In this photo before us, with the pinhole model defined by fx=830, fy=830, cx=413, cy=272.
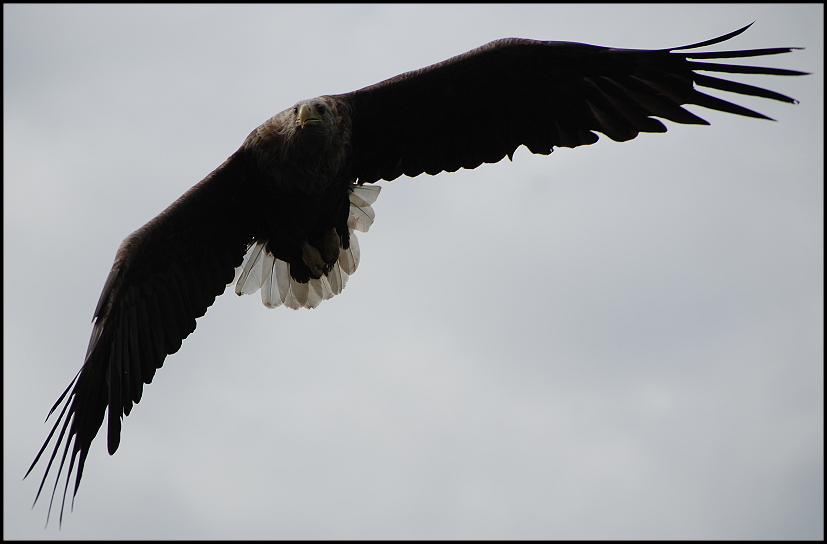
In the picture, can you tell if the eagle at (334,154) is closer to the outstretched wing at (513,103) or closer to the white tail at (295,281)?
the outstretched wing at (513,103)

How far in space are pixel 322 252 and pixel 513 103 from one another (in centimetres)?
171

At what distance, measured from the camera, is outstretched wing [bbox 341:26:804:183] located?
194 inches

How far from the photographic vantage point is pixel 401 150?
221 inches

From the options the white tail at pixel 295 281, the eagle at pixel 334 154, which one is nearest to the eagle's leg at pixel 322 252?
the eagle at pixel 334 154

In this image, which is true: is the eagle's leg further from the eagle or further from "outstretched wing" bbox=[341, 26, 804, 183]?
"outstretched wing" bbox=[341, 26, 804, 183]

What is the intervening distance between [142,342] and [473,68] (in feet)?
8.84

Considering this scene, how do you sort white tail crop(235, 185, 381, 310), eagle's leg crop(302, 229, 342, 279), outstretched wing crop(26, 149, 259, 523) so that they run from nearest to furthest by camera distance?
outstretched wing crop(26, 149, 259, 523)
eagle's leg crop(302, 229, 342, 279)
white tail crop(235, 185, 381, 310)

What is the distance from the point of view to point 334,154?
5004mm

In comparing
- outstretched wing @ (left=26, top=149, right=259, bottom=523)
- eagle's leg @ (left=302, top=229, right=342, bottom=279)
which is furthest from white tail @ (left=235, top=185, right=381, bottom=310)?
outstretched wing @ (left=26, top=149, right=259, bottom=523)

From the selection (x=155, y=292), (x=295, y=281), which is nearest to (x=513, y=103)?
(x=295, y=281)

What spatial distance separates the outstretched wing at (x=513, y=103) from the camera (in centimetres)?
494

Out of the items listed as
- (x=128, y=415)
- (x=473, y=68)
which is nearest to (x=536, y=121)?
(x=473, y=68)

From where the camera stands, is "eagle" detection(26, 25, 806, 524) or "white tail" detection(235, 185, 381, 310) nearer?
"eagle" detection(26, 25, 806, 524)

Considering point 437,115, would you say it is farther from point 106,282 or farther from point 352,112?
point 106,282
